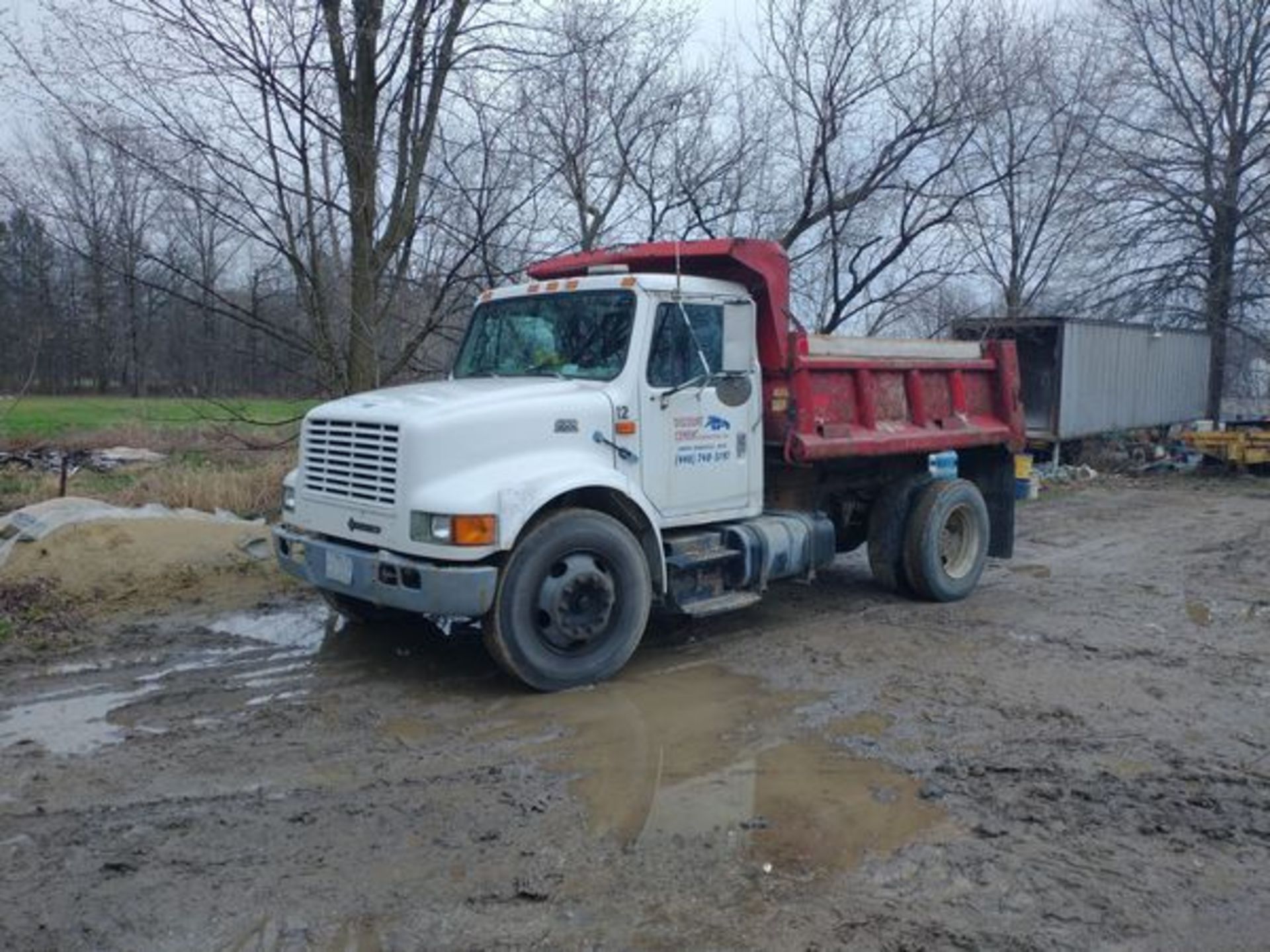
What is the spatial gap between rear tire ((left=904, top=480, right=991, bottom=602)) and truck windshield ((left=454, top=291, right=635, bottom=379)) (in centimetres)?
353

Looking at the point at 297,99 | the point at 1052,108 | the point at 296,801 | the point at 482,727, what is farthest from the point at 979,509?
the point at 1052,108

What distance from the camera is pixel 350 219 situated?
10594 millimetres

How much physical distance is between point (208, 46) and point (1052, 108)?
1881cm

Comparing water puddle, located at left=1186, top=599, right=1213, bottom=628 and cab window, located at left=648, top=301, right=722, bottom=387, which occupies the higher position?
cab window, located at left=648, top=301, right=722, bottom=387

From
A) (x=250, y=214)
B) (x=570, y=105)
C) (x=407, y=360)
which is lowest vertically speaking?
(x=407, y=360)

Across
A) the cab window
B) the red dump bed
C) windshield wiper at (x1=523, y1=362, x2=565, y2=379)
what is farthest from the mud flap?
windshield wiper at (x1=523, y1=362, x2=565, y2=379)

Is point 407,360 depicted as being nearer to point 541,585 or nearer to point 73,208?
point 73,208

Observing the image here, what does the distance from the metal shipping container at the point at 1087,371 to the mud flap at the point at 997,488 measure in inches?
387

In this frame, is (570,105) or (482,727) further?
(570,105)

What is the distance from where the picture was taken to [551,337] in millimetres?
7023

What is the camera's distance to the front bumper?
5562 mm

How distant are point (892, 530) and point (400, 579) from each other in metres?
4.76

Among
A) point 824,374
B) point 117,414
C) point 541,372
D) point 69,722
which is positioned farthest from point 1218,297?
point 117,414

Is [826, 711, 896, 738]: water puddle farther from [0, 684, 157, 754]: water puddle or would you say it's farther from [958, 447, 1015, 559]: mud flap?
[958, 447, 1015, 559]: mud flap
